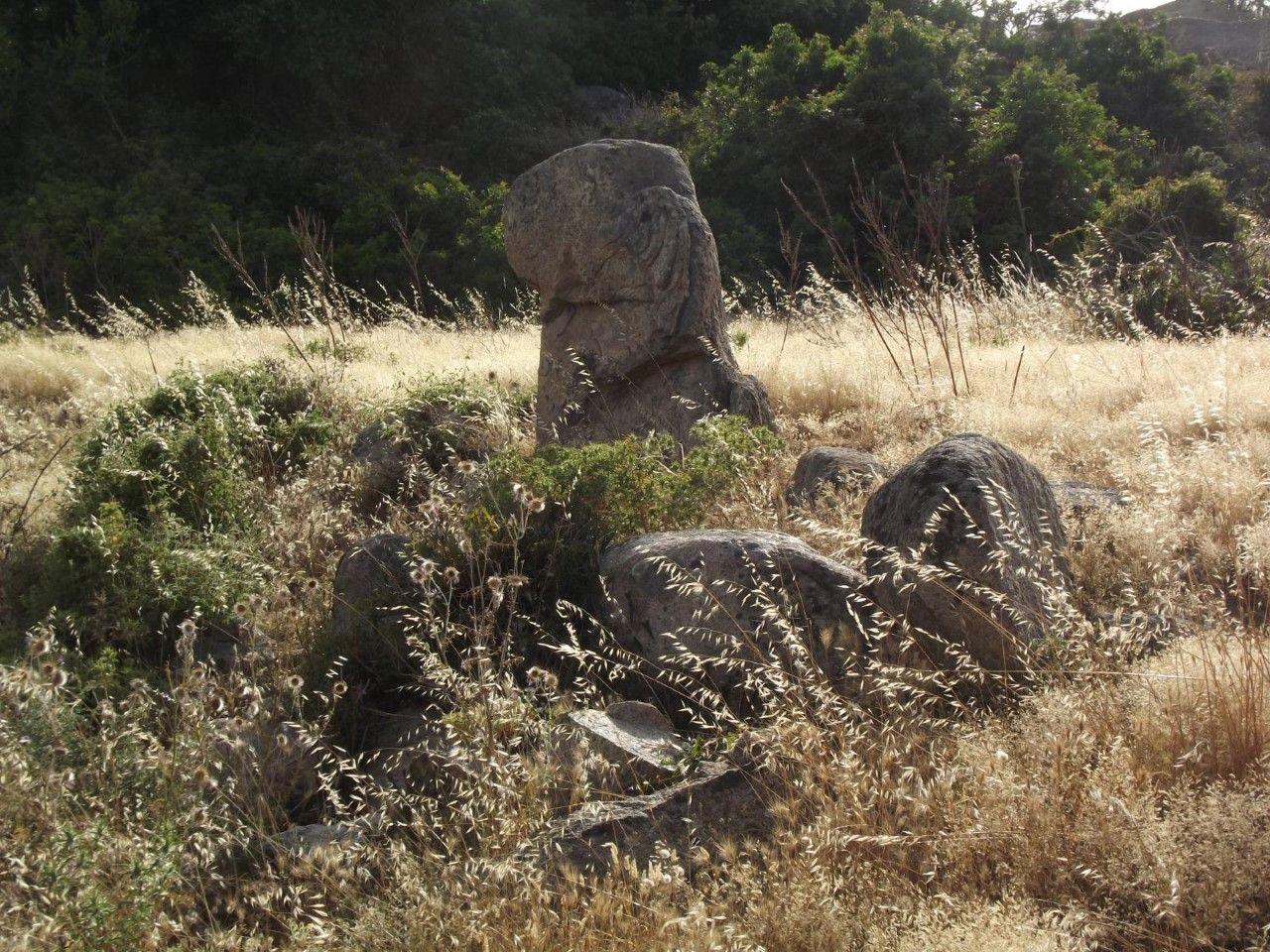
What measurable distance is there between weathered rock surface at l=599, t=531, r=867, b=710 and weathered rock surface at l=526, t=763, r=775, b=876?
0.62 metres

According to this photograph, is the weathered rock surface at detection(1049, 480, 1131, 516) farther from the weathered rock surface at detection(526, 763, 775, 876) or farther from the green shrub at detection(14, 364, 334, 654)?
the green shrub at detection(14, 364, 334, 654)

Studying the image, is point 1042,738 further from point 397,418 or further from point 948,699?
point 397,418

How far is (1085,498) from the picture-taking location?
539 cm

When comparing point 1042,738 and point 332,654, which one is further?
point 332,654

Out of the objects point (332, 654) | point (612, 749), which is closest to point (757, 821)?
point (612, 749)

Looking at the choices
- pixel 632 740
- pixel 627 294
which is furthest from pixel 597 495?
pixel 627 294

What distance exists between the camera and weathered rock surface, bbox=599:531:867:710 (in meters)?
4.18

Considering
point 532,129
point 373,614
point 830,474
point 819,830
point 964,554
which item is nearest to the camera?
point 819,830

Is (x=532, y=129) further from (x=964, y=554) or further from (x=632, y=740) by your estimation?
(x=632, y=740)

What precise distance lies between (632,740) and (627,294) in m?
3.66

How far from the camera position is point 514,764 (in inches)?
131

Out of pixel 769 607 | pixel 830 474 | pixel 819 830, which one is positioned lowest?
pixel 819 830

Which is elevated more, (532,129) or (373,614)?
(532,129)

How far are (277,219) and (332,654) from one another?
15248 mm
